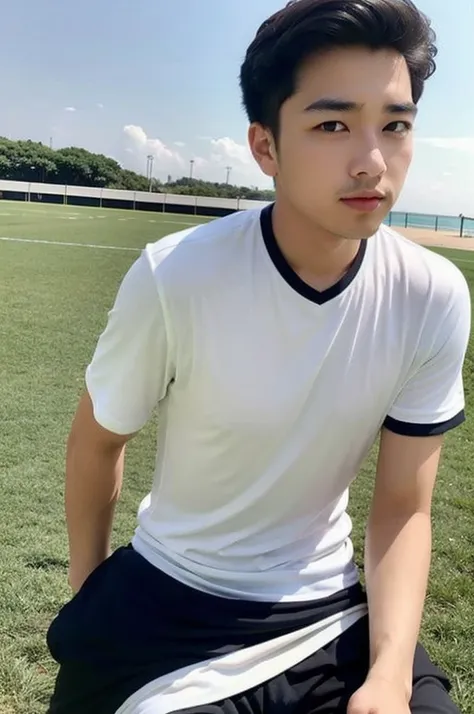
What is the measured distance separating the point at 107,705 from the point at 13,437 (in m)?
3.64

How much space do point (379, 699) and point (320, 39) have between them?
1213mm

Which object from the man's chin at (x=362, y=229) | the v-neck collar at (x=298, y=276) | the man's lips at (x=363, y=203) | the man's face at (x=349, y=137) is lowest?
the v-neck collar at (x=298, y=276)

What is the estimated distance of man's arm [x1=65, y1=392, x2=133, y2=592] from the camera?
69.2 inches

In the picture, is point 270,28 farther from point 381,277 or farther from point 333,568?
point 333,568

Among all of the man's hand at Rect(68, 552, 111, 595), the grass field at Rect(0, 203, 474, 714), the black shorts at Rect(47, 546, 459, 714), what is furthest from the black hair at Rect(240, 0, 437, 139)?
the grass field at Rect(0, 203, 474, 714)

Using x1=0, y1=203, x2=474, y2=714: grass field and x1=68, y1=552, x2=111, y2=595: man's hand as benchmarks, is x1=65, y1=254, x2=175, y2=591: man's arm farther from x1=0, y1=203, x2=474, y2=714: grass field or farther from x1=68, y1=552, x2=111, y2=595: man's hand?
x1=0, y1=203, x2=474, y2=714: grass field

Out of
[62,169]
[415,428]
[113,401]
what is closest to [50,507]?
[113,401]

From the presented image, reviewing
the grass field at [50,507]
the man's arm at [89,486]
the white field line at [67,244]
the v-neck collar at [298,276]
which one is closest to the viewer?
the v-neck collar at [298,276]

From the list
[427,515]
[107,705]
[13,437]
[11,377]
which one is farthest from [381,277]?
[11,377]

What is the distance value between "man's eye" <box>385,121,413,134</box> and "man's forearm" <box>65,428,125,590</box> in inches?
34.5

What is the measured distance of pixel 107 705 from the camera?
149 cm

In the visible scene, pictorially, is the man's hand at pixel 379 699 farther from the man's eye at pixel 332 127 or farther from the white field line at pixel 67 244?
the white field line at pixel 67 244

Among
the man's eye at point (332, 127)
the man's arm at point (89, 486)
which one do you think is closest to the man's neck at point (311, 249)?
the man's eye at point (332, 127)

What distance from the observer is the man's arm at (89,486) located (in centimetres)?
176
